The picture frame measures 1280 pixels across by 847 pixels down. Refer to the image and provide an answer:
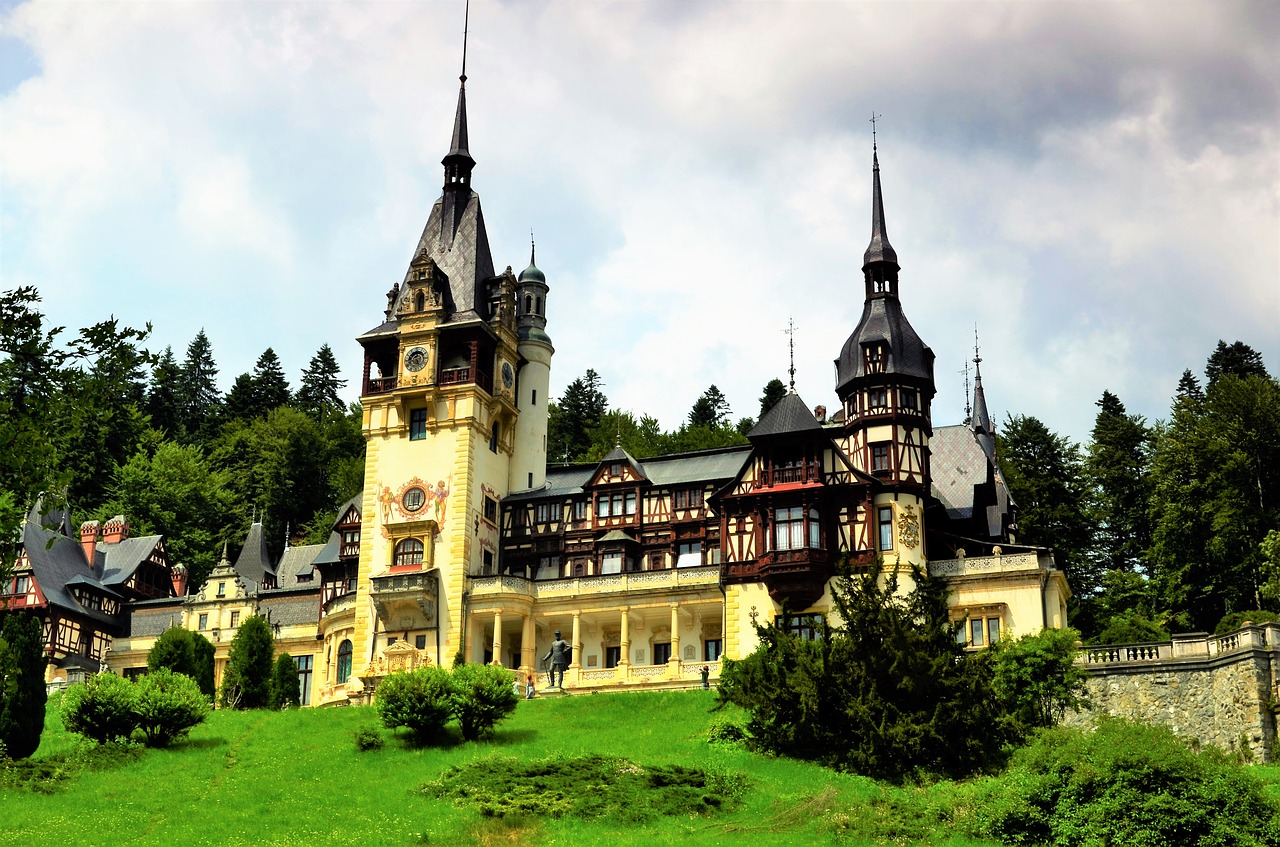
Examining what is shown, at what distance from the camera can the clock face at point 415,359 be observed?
68.4 m

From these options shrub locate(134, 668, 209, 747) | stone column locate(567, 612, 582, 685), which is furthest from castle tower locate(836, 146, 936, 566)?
shrub locate(134, 668, 209, 747)

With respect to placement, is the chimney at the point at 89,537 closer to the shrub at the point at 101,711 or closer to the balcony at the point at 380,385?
the balcony at the point at 380,385

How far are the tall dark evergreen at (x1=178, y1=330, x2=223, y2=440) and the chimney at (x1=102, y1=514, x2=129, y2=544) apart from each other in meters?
23.4

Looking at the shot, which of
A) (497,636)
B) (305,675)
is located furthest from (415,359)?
(305,675)

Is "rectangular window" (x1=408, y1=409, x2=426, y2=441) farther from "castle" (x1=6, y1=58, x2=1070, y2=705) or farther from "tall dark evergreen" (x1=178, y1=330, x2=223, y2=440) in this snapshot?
"tall dark evergreen" (x1=178, y1=330, x2=223, y2=440)

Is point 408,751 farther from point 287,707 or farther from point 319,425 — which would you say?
point 319,425

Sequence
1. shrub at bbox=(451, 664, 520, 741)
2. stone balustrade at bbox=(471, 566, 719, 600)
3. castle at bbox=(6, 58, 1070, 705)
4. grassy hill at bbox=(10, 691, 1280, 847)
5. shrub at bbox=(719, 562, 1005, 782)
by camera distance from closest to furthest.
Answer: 1. grassy hill at bbox=(10, 691, 1280, 847)
2. shrub at bbox=(719, 562, 1005, 782)
3. shrub at bbox=(451, 664, 520, 741)
4. castle at bbox=(6, 58, 1070, 705)
5. stone balustrade at bbox=(471, 566, 719, 600)

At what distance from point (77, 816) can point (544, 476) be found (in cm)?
3673

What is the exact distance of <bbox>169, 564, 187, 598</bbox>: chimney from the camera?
83000 millimetres

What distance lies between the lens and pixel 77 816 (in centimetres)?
3616

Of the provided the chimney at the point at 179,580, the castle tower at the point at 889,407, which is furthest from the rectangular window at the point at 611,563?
the chimney at the point at 179,580

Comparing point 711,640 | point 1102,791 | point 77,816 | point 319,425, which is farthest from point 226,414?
point 1102,791

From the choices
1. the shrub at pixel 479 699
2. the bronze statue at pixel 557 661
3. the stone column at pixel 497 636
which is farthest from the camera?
the stone column at pixel 497 636

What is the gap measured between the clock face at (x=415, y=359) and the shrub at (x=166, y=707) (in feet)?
80.7
